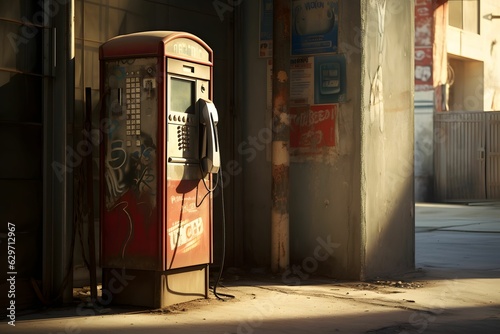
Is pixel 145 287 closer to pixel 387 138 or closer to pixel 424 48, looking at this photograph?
pixel 387 138

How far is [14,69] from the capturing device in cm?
674

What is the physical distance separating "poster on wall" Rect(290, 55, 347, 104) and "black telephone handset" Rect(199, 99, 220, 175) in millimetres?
1881

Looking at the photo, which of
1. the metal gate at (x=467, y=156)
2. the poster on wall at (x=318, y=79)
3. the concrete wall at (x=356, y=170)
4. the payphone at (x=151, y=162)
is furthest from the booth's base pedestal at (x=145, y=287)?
the metal gate at (x=467, y=156)

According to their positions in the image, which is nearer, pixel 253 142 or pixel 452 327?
pixel 452 327

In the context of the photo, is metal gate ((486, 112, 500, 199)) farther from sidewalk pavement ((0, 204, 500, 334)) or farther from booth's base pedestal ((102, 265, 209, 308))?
booth's base pedestal ((102, 265, 209, 308))

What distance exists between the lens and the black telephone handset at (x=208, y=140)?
23.0 ft

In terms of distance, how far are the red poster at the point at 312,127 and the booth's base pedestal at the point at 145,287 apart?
2.29 metres

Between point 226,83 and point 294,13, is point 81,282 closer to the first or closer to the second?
point 226,83

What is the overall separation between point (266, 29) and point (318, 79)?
2.80 ft

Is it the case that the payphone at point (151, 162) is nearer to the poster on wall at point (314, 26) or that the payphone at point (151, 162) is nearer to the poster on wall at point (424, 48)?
the poster on wall at point (314, 26)

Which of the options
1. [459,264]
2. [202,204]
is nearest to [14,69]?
[202,204]

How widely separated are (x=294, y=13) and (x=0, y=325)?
14.6 ft

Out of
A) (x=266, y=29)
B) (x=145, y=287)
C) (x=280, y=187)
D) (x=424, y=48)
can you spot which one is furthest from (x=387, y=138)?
(x=424, y=48)

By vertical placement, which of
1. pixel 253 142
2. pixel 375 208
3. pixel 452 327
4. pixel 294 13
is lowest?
pixel 452 327
